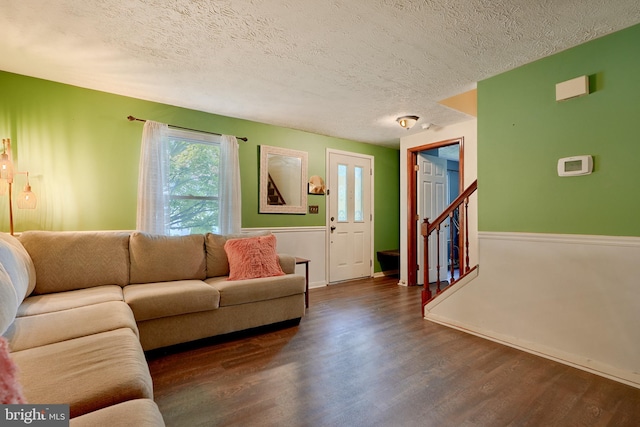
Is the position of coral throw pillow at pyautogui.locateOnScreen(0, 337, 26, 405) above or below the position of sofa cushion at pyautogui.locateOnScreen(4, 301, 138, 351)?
above

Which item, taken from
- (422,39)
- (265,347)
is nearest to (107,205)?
(265,347)

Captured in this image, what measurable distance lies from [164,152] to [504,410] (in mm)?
3653

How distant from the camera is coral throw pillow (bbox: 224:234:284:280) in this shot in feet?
9.41

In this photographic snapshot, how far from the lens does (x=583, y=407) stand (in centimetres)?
166

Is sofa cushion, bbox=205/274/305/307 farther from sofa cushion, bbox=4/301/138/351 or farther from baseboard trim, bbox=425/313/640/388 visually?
baseboard trim, bbox=425/313/640/388

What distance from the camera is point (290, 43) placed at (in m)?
2.15

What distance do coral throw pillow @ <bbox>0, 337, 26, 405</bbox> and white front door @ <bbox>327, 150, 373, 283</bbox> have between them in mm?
4095

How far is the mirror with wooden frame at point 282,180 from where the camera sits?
13.1 feet

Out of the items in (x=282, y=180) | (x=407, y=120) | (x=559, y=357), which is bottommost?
(x=559, y=357)

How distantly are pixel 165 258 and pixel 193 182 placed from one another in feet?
3.62

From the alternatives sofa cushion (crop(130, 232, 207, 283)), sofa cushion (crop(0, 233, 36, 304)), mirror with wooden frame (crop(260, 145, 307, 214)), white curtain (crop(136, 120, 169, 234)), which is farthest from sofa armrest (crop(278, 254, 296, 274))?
sofa cushion (crop(0, 233, 36, 304))

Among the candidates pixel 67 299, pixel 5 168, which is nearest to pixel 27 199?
pixel 5 168

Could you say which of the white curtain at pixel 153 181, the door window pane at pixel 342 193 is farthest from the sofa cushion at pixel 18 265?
the door window pane at pixel 342 193

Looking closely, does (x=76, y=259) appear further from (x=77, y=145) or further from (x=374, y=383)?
(x=374, y=383)
